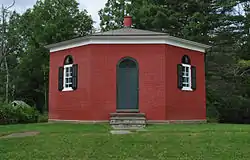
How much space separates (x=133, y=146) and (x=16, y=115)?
9779 mm

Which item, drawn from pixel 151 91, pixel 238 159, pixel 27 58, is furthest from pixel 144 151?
pixel 27 58

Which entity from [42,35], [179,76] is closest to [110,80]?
[179,76]

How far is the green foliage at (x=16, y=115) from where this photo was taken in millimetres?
16375

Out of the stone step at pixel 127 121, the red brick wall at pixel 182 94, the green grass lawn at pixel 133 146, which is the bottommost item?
the green grass lawn at pixel 133 146

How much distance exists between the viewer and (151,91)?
49.1 ft

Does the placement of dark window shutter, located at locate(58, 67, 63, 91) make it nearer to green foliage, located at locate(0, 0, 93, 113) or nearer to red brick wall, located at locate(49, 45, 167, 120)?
red brick wall, located at locate(49, 45, 167, 120)

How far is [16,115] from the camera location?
56.0 feet

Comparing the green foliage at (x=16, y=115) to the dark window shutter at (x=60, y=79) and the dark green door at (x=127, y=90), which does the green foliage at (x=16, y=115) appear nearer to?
the dark window shutter at (x=60, y=79)

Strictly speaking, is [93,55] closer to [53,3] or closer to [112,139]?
[112,139]

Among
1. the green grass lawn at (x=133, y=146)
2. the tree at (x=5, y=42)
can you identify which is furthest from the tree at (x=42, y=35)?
the green grass lawn at (x=133, y=146)

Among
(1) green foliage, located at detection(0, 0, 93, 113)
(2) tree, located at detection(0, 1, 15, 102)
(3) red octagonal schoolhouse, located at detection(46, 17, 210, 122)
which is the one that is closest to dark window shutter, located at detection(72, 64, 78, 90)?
(3) red octagonal schoolhouse, located at detection(46, 17, 210, 122)

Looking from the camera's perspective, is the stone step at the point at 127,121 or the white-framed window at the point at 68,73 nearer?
the stone step at the point at 127,121

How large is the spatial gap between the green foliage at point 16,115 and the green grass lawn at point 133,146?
20.6 ft

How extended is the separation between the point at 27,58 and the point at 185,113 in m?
20.0
